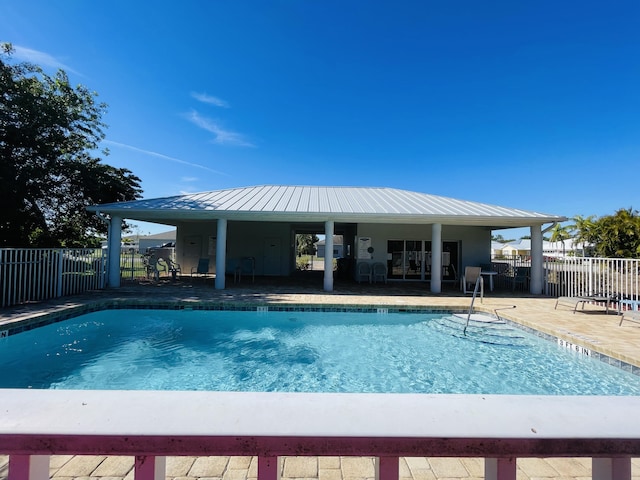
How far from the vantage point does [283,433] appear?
79 cm

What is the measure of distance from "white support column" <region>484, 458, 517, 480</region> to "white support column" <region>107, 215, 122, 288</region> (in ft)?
43.4

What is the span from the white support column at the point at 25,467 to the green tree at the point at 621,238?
25.1m

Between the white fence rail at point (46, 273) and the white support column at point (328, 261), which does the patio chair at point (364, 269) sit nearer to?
the white support column at point (328, 261)

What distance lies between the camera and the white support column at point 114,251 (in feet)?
37.2

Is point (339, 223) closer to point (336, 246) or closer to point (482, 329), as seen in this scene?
point (482, 329)

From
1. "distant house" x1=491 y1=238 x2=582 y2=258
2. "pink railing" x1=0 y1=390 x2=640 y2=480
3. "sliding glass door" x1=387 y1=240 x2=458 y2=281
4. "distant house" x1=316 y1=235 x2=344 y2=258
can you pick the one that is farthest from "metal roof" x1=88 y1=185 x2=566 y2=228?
"distant house" x1=491 y1=238 x2=582 y2=258

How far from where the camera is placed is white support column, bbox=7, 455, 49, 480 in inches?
29.8

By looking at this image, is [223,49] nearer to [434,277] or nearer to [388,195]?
[388,195]

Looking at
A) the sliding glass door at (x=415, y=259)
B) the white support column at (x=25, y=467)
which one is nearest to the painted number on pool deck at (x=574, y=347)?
the white support column at (x=25, y=467)

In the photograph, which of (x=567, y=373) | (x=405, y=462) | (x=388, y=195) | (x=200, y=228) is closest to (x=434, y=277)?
(x=388, y=195)

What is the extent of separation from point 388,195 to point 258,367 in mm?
11546

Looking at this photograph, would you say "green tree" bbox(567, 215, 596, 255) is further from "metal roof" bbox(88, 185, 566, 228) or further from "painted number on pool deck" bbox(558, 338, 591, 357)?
"painted number on pool deck" bbox(558, 338, 591, 357)

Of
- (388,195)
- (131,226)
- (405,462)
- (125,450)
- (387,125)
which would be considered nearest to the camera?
(125,450)

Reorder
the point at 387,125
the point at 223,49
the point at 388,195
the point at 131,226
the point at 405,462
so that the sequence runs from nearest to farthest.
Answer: the point at 405,462 → the point at 223,49 → the point at 388,195 → the point at 387,125 → the point at 131,226
